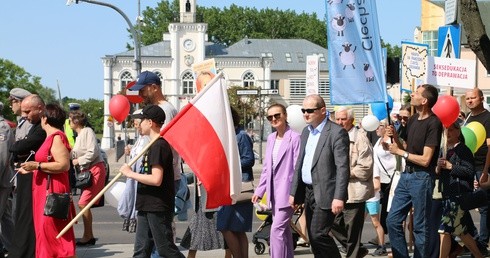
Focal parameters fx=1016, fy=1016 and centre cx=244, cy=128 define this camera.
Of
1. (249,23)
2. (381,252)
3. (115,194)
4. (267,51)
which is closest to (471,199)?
(381,252)

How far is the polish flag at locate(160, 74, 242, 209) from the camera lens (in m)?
8.91

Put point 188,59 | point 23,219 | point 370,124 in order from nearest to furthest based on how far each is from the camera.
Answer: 1. point 23,219
2. point 370,124
3. point 188,59

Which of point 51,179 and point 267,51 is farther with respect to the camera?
point 267,51

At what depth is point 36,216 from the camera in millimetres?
9883

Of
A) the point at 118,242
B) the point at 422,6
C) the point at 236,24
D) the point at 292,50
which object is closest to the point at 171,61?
the point at 292,50

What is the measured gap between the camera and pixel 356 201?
36.2 feet

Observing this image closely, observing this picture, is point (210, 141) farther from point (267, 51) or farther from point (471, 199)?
point (267, 51)

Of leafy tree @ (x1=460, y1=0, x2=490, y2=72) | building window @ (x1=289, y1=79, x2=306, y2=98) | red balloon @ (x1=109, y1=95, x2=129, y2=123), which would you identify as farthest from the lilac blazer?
building window @ (x1=289, y1=79, x2=306, y2=98)

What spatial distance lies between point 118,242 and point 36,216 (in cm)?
416

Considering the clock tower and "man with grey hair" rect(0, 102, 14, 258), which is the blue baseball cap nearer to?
"man with grey hair" rect(0, 102, 14, 258)

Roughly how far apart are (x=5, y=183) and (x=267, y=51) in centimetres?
11435

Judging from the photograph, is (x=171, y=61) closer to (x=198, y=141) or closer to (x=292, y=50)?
(x=292, y=50)

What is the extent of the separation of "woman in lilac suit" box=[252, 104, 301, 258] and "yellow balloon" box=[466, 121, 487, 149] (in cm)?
226

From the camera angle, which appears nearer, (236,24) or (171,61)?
(171,61)
